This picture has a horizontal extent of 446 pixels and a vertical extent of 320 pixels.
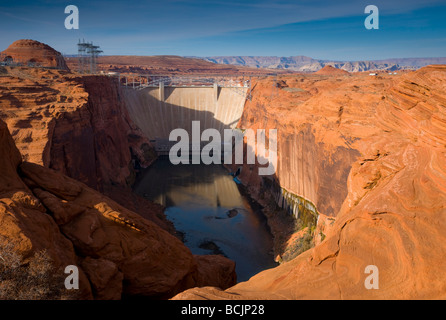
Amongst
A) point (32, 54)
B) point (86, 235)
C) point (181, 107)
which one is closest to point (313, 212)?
point (86, 235)

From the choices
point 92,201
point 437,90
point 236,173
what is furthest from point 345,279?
point 236,173

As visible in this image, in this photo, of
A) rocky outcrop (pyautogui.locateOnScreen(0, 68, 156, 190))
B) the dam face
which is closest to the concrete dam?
the dam face

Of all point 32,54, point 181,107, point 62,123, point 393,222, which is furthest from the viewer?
point 181,107

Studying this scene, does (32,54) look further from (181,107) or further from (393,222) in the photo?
(393,222)

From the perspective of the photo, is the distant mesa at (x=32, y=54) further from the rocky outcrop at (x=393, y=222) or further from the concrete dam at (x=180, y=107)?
the rocky outcrop at (x=393, y=222)

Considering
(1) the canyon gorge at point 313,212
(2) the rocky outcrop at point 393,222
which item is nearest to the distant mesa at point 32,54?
(1) the canyon gorge at point 313,212

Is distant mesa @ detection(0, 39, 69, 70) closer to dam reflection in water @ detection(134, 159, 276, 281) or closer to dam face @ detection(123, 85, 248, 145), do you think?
dam face @ detection(123, 85, 248, 145)
